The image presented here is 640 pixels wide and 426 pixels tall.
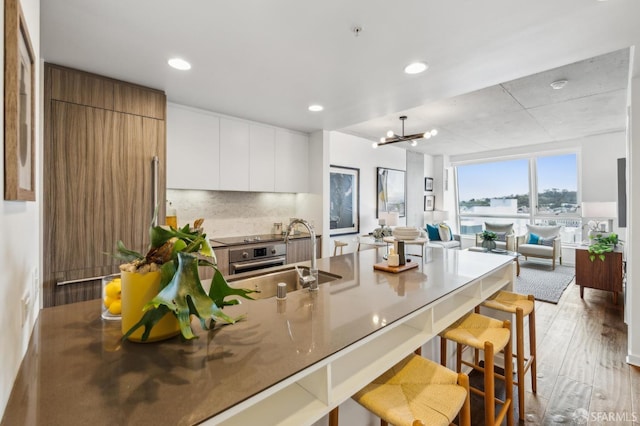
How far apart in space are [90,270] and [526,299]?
3.50m

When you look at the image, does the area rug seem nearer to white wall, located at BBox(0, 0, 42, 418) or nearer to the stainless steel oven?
the stainless steel oven

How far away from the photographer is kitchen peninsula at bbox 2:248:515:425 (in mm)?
686

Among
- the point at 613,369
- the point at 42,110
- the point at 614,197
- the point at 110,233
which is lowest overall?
the point at 613,369

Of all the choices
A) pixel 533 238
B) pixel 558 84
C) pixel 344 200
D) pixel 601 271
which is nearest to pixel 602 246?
pixel 601 271

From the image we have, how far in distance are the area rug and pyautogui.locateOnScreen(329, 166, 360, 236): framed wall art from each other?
9.33ft

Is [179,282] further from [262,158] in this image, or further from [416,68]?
[262,158]

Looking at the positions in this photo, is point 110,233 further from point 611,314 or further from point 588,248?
point 588,248

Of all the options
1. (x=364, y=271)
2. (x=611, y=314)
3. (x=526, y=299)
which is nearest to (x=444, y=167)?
(x=611, y=314)

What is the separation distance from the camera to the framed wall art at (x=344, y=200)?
508 cm

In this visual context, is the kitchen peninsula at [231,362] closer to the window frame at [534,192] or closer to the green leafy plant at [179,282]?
the green leafy plant at [179,282]

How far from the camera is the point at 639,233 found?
7.80 ft

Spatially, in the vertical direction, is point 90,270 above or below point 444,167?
below

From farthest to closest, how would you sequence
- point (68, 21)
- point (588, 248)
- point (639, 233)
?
point (588, 248)
point (639, 233)
point (68, 21)

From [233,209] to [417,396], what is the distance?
3402 millimetres
